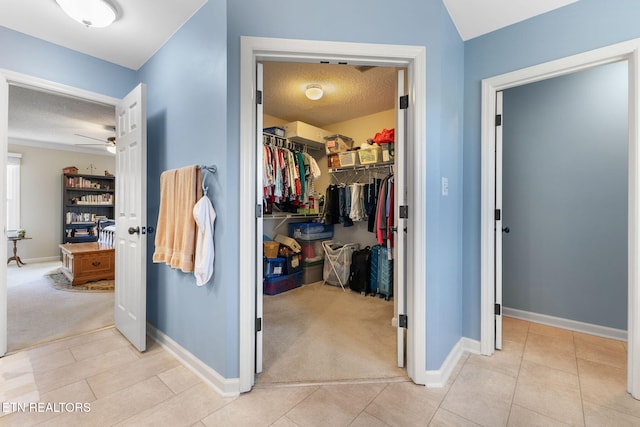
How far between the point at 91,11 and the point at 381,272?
3433 millimetres

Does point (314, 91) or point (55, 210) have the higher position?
point (314, 91)

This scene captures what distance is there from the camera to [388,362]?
6.60 ft

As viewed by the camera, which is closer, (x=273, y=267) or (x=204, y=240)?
(x=204, y=240)

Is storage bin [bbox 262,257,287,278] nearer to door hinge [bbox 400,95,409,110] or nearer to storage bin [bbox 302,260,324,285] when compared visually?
storage bin [bbox 302,260,324,285]

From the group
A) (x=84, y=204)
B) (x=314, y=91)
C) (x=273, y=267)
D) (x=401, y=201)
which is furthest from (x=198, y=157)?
(x=84, y=204)

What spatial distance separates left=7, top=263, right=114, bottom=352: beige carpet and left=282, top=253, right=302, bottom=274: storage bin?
193cm

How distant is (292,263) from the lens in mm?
3904

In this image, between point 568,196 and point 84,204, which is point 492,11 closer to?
point 568,196

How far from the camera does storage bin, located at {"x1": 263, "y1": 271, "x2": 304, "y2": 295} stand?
11.9 feet

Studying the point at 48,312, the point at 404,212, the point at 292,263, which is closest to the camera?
the point at 404,212

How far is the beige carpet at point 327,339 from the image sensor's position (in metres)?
1.89

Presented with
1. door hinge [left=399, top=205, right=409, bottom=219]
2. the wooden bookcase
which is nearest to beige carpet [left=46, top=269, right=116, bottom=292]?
the wooden bookcase

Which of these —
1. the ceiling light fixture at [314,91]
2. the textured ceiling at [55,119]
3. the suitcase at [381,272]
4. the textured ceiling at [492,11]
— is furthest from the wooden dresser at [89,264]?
the textured ceiling at [492,11]

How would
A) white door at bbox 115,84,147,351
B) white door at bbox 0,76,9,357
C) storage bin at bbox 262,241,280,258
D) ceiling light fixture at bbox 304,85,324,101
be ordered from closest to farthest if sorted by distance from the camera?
white door at bbox 0,76,9,357 → white door at bbox 115,84,147,351 → ceiling light fixture at bbox 304,85,324,101 → storage bin at bbox 262,241,280,258
